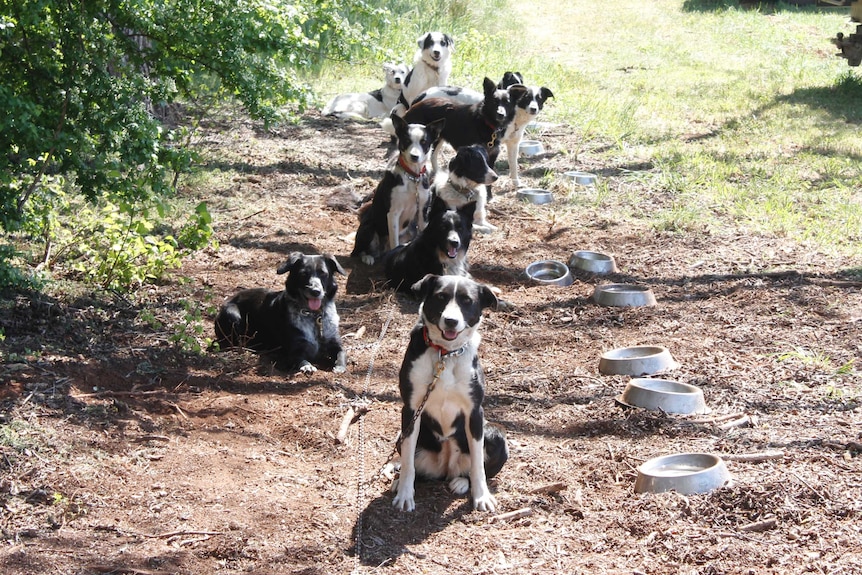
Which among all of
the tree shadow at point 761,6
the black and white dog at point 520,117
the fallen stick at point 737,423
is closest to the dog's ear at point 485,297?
the fallen stick at point 737,423

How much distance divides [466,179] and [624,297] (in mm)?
2423

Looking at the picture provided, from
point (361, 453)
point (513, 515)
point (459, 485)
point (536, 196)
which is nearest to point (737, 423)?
point (513, 515)

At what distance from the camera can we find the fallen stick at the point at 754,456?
5104 mm

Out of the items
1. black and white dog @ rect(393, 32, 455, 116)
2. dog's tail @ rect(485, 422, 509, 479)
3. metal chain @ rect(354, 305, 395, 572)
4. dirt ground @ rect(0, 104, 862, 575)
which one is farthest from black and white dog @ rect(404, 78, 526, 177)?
dog's tail @ rect(485, 422, 509, 479)

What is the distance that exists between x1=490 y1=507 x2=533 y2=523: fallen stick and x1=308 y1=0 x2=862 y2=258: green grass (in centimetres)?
492

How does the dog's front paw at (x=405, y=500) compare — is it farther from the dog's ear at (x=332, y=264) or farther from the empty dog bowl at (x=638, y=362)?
the dog's ear at (x=332, y=264)

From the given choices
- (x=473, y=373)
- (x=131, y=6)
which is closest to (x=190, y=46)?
(x=131, y=6)

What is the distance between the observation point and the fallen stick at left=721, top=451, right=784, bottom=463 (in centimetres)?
510

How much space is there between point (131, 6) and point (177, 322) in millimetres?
2304

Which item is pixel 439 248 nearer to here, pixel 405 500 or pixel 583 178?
pixel 405 500

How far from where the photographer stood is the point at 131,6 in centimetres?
609

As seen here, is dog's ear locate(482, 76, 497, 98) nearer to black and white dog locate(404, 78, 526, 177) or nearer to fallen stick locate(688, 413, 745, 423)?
black and white dog locate(404, 78, 526, 177)

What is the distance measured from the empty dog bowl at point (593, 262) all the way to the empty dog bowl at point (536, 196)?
2088 mm

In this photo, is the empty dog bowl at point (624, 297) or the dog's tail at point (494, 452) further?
the empty dog bowl at point (624, 297)
